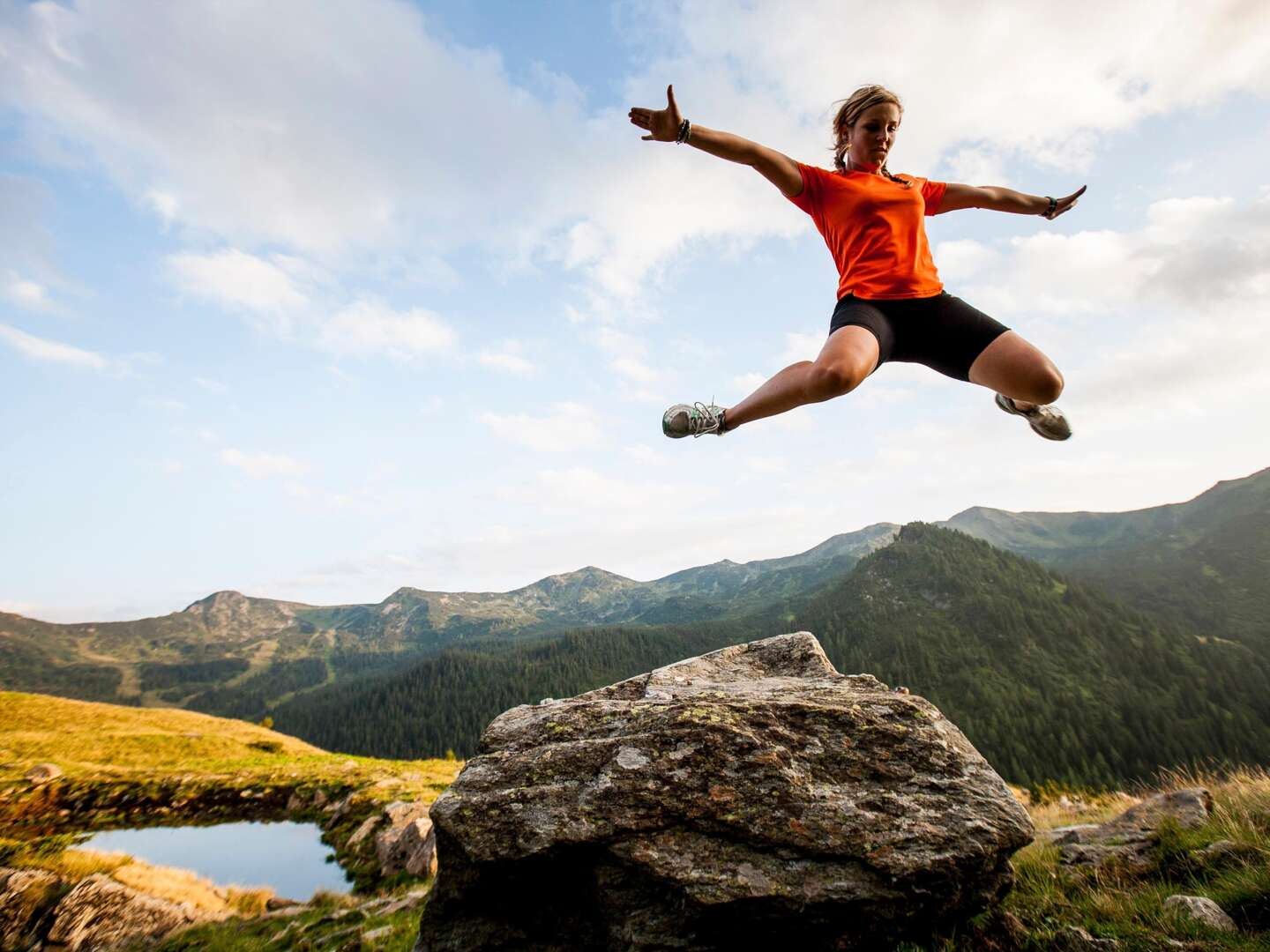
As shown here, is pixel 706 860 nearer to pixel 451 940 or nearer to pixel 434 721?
pixel 451 940

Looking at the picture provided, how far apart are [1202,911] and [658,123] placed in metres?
6.72

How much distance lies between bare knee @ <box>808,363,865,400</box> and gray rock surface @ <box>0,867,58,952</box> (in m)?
16.4

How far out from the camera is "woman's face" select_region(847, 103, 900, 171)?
481 cm

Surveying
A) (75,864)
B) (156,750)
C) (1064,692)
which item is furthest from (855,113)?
(1064,692)

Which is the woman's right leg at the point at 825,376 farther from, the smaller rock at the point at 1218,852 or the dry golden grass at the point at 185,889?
the dry golden grass at the point at 185,889

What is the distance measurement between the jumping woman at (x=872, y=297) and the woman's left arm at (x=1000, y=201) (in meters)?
0.25

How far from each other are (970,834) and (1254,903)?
1690 mm

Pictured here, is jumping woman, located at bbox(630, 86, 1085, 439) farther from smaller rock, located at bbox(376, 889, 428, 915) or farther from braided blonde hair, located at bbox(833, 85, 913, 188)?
smaller rock, located at bbox(376, 889, 428, 915)

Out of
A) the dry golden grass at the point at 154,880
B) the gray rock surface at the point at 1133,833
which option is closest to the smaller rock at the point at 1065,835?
the gray rock surface at the point at 1133,833

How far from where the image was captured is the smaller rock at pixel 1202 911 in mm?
3534

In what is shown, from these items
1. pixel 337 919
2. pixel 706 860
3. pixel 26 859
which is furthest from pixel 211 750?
pixel 706 860

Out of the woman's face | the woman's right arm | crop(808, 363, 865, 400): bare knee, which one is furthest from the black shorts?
the woman's face

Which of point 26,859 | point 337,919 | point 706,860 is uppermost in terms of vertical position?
point 706,860

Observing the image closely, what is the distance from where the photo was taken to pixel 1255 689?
143m
